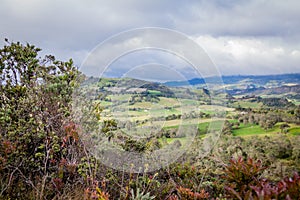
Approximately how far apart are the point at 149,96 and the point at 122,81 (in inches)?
21.0

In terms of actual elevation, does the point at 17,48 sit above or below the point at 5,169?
above

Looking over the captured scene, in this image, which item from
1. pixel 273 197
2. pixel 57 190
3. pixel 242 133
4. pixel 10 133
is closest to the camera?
pixel 273 197

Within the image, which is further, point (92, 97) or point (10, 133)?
point (92, 97)

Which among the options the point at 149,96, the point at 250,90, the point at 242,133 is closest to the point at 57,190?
the point at 149,96

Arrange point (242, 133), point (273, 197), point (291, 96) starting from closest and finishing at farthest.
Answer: point (273, 197) → point (242, 133) → point (291, 96)

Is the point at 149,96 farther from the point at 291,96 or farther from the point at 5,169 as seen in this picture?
the point at 291,96

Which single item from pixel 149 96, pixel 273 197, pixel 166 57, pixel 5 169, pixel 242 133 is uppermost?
pixel 166 57

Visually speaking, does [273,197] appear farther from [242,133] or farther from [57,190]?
[242,133]

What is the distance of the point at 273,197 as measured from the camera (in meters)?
2.05

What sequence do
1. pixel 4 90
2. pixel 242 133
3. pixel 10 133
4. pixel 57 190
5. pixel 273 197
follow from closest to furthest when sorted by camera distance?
1. pixel 273 197
2. pixel 57 190
3. pixel 10 133
4. pixel 4 90
5. pixel 242 133

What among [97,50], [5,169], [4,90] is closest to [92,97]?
[97,50]

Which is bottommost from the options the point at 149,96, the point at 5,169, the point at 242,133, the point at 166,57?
the point at 242,133

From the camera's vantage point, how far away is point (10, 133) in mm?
4480

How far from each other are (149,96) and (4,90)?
7.03 feet
